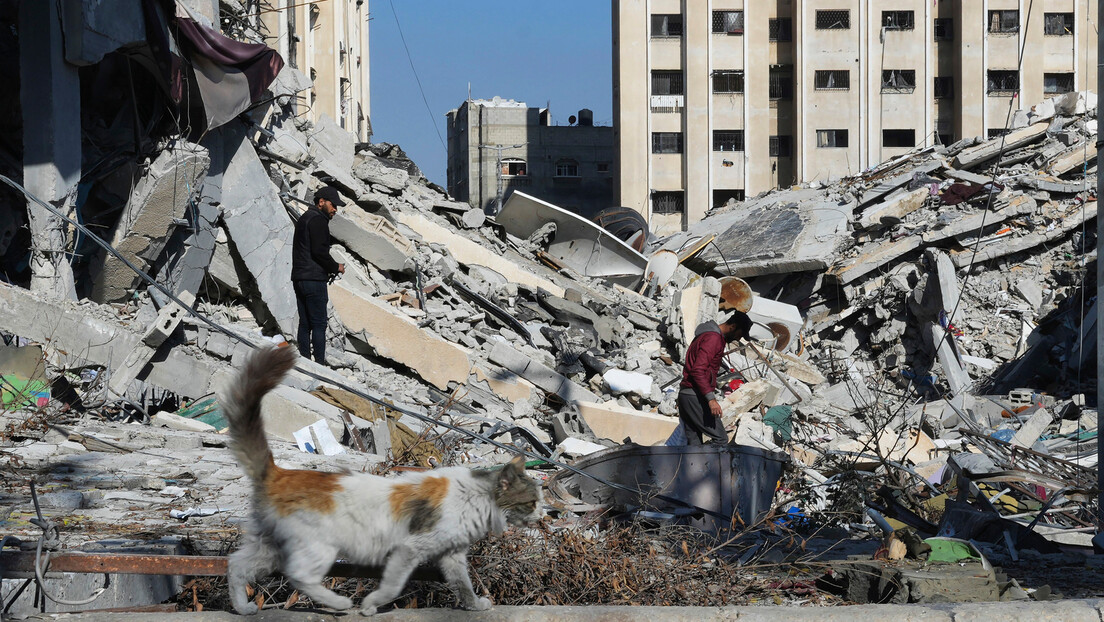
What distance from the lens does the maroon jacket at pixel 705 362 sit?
21.5 ft

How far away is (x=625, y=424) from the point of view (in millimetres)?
8750

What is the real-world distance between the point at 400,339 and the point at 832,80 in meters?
29.5

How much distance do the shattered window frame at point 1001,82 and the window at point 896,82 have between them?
2.66 meters

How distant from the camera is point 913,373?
15047mm

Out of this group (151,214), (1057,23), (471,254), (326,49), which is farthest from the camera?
(1057,23)

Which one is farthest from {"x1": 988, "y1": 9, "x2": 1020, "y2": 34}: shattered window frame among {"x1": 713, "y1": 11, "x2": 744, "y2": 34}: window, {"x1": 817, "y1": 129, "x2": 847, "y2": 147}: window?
{"x1": 713, "y1": 11, "x2": 744, "y2": 34}: window

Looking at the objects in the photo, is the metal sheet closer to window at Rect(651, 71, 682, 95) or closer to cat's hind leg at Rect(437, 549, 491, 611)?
cat's hind leg at Rect(437, 549, 491, 611)

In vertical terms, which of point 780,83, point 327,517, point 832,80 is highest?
point 780,83

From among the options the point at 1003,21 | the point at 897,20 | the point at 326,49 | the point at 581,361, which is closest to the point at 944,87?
the point at 1003,21

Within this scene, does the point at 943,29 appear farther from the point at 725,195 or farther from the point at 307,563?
the point at 307,563

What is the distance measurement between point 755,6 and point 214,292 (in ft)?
97.4

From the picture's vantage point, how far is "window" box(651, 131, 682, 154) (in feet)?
116

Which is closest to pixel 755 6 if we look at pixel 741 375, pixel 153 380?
pixel 741 375

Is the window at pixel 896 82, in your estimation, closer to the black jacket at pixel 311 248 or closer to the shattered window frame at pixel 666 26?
the shattered window frame at pixel 666 26
